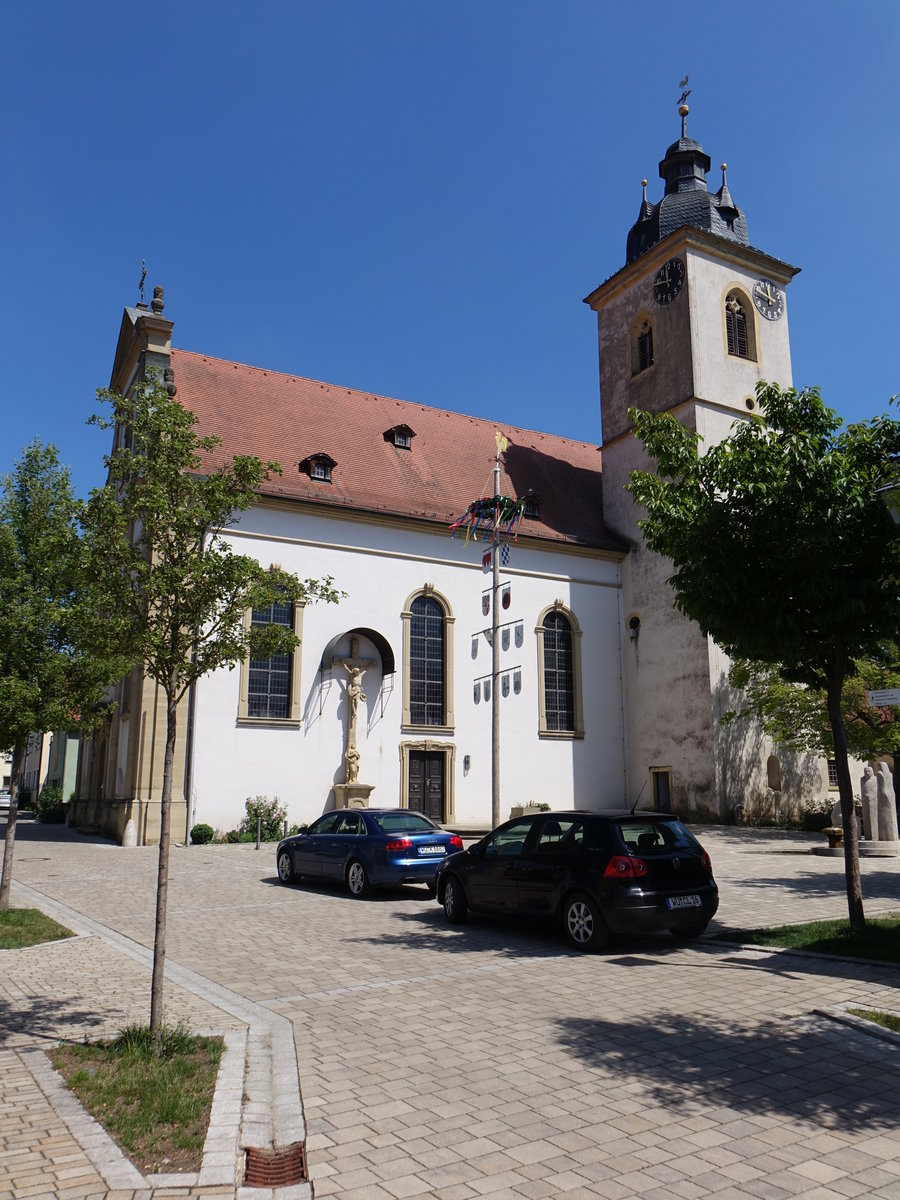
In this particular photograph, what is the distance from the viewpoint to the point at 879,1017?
6.72 m

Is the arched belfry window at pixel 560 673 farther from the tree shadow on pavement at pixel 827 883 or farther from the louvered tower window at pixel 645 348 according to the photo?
the tree shadow on pavement at pixel 827 883

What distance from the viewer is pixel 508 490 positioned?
33469 mm

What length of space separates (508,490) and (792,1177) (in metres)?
29.9

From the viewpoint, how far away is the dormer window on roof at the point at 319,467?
94.3 ft

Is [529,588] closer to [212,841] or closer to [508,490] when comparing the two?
[508,490]

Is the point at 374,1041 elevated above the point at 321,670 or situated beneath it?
situated beneath

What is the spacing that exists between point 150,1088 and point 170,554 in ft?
11.7

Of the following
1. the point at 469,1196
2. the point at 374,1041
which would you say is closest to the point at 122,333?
the point at 374,1041

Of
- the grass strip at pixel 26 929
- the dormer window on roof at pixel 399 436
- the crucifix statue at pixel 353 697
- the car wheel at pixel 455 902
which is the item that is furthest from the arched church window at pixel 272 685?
the car wheel at pixel 455 902

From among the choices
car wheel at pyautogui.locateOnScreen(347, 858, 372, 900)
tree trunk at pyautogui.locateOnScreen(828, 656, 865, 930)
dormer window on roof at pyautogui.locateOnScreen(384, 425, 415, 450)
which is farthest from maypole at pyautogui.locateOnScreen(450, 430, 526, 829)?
tree trunk at pyautogui.locateOnScreen(828, 656, 865, 930)

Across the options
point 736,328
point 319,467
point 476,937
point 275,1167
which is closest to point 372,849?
point 476,937

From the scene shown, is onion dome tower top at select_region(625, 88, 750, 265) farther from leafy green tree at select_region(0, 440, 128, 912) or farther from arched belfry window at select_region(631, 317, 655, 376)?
leafy green tree at select_region(0, 440, 128, 912)

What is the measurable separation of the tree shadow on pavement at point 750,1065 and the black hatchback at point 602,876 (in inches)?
100

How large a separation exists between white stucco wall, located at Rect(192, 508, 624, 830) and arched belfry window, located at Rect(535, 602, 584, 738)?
1.05ft
